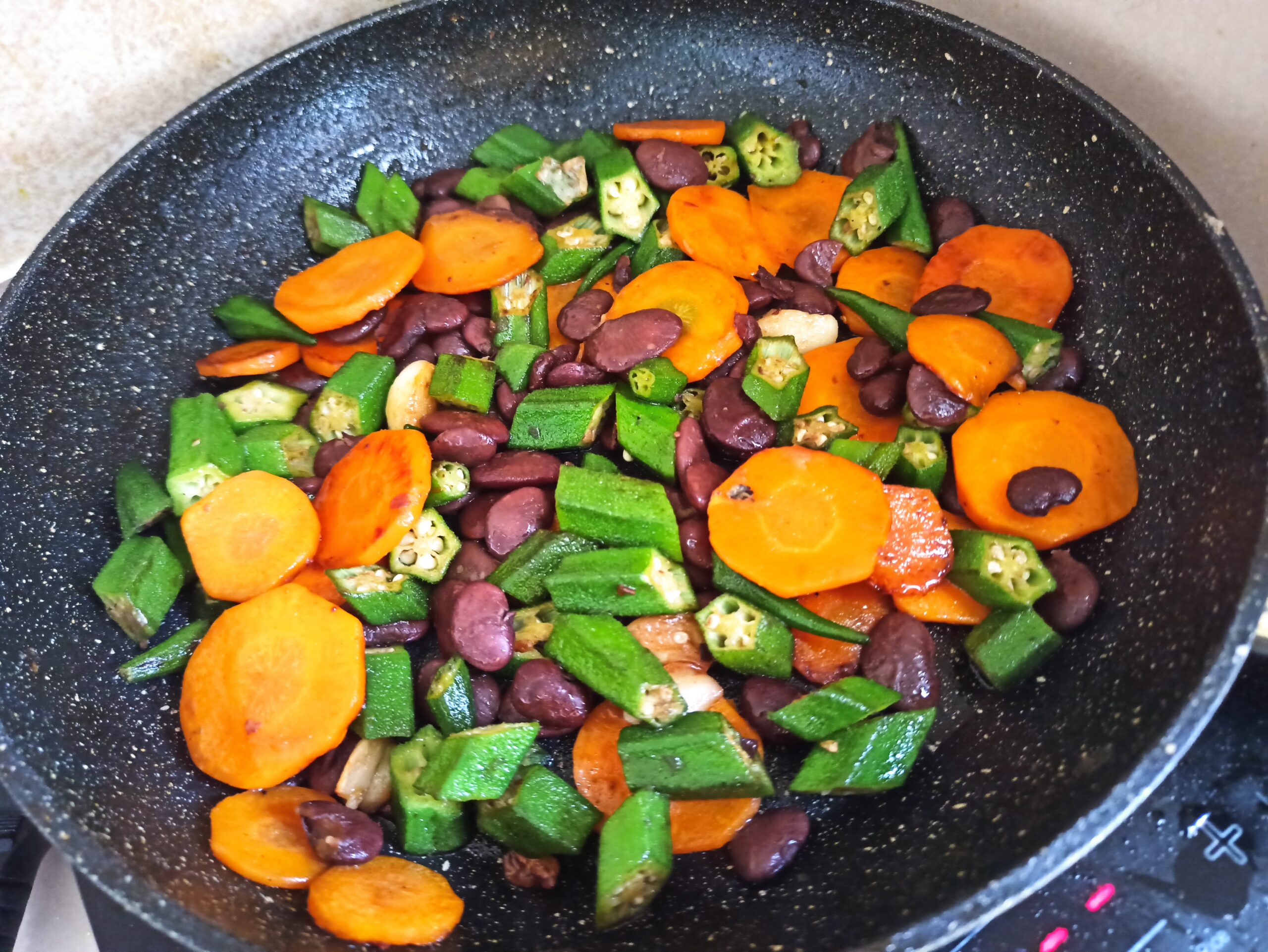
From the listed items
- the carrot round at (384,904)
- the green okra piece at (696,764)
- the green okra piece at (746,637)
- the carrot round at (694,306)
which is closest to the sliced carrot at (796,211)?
the carrot round at (694,306)

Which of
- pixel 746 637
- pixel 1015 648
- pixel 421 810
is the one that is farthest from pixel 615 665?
pixel 1015 648

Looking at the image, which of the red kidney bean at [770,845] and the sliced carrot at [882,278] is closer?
the red kidney bean at [770,845]

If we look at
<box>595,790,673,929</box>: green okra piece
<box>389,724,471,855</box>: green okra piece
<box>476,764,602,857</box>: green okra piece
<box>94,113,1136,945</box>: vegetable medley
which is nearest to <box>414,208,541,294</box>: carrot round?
<box>94,113,1136,945</box>: vegetable medley

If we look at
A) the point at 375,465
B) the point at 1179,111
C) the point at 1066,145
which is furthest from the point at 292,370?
the point at 1179,111

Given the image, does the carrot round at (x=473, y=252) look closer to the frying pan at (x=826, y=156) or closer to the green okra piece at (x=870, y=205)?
the frying pan at (x=826, y=156)

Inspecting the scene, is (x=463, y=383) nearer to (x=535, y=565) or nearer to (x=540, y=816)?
(x=535, y=565)

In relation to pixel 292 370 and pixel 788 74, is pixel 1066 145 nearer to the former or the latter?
pixel 788 74
